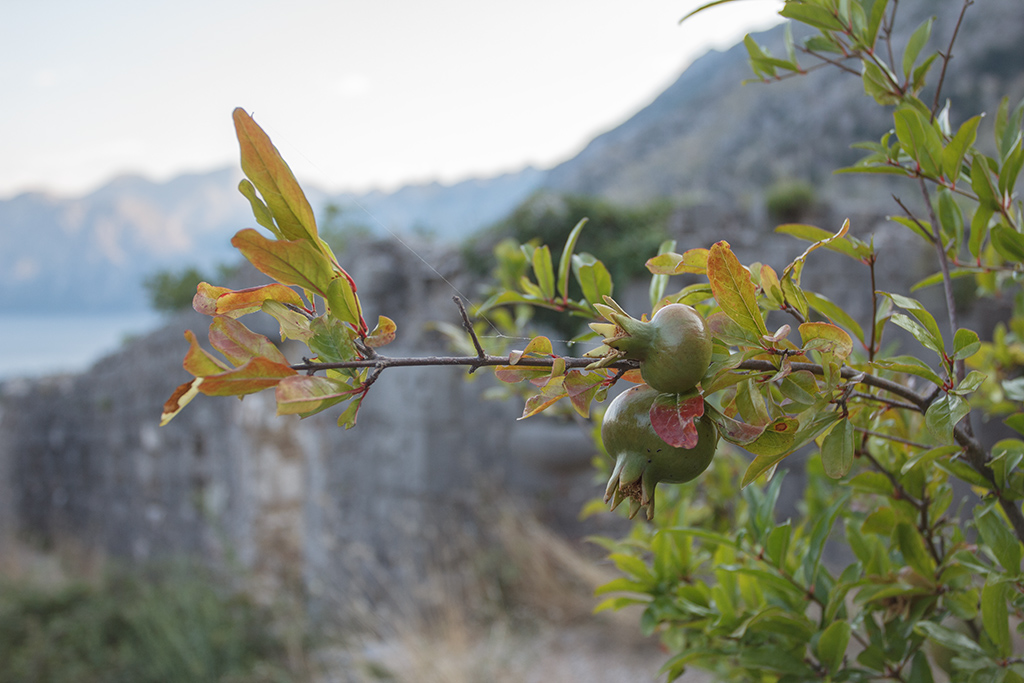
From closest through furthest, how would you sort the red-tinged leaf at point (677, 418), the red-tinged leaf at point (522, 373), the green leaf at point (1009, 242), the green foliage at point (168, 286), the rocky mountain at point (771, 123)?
the red-tinged leaf at point (677, 418) < the red-tinged leaf at point (522, 373) < the green leaf at point (1009, 242) < the green foliage at point (168, 286) < the rocky mountain at point (771, 123)

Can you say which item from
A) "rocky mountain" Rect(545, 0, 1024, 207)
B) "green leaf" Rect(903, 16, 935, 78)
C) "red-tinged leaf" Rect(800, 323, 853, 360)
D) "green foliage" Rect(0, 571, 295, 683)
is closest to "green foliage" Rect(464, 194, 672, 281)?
"rocky mountain" Rect(545, 0, 1024, 207)

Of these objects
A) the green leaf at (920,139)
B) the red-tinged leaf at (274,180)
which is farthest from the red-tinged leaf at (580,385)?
the green leaf at (920,139)

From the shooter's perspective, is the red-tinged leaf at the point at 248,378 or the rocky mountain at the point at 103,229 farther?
the rocky mountain at the point at 103,229

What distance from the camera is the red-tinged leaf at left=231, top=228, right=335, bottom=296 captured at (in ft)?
1.50

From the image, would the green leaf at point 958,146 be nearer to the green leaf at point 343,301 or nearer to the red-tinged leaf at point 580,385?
the red-tinged leaf at point 580,385

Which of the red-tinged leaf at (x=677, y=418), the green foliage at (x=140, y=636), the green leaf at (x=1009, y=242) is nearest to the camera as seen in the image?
the red-tinged leaf at (x=677, y=418)

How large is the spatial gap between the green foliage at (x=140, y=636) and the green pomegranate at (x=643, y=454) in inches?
136

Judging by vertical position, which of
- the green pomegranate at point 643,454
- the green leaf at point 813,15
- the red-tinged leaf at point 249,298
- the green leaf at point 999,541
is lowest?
the green leaf at point 999,541

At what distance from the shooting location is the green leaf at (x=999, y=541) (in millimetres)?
621

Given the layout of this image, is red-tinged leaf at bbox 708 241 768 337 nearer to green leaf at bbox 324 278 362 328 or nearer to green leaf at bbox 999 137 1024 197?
green leaf at bbox 324 278 362 328

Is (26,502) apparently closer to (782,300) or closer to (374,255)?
Result: (374,255)

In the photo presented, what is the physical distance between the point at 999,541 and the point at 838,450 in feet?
0.84

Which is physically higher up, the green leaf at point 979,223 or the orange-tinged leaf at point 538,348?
the orange-tinged leaf at point 538,348

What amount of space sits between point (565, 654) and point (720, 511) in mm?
2108
